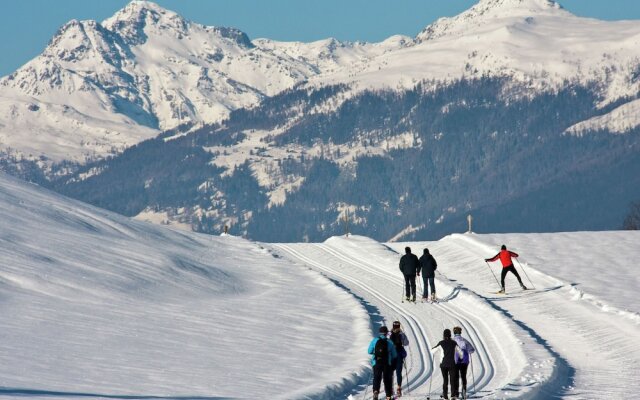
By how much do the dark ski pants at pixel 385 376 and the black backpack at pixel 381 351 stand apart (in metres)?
0.08

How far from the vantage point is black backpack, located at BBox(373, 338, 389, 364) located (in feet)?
84.7

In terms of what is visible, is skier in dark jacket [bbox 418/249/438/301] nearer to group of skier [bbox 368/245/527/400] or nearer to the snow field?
the snow field

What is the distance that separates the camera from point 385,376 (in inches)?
1014

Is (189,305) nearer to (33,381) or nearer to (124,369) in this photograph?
(124,369)

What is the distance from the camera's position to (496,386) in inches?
1094

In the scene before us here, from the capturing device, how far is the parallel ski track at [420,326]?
28.7 m

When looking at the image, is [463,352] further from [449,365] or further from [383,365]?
[383,365]

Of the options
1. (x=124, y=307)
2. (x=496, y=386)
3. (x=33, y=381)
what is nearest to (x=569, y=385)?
(x=496, y=386)

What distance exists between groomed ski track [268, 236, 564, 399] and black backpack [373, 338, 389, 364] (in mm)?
1159

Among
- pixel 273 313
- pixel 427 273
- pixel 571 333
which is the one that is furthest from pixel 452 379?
pixel 427 273

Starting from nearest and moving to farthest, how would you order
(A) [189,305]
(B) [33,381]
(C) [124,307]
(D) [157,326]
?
(B) [33,381] → (D) [157,326] → (C) [124,307] → (A) [189,305]

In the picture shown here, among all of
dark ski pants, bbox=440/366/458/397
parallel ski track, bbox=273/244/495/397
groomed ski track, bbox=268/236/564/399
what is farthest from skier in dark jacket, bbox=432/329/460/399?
parallel ski track, bbox=273/244/495/397

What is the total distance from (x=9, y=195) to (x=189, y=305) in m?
15.7

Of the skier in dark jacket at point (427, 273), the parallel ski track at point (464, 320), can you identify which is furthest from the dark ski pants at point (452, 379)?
the skier in dark jacket at point (427, 273)
